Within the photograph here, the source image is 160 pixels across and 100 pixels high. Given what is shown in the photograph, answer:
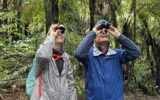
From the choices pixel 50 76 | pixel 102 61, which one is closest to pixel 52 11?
pixel 102 61

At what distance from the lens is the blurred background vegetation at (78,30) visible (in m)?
8.80

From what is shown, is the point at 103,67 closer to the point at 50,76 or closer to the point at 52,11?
the point at 50,76

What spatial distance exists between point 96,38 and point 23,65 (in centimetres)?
546

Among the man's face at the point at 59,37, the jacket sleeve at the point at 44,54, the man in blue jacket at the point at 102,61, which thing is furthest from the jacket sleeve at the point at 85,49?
the jacket sleeve at the point at 44,54

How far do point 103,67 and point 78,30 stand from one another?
180 inches

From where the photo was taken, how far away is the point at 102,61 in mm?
4902

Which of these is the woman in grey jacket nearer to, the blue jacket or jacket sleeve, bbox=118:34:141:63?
the blue jacket

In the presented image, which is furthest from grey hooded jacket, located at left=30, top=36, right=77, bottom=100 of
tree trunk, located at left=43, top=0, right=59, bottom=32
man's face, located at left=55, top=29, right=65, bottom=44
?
tree trunk, located at left=43, top=0, right=59, bottom=32

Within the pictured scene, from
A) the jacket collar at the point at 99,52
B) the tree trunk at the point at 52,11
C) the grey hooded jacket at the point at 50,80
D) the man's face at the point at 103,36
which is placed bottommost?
the grey hooded jacket at the point at 50,80

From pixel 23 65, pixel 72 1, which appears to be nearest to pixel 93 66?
pixel 72 1

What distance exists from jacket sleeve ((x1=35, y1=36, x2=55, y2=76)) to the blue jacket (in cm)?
52

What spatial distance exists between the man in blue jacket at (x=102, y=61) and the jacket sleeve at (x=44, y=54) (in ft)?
1.71

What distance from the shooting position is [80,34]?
934 cm

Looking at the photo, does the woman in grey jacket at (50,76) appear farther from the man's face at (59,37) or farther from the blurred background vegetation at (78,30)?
the blurred background vegetation at (78,30)
